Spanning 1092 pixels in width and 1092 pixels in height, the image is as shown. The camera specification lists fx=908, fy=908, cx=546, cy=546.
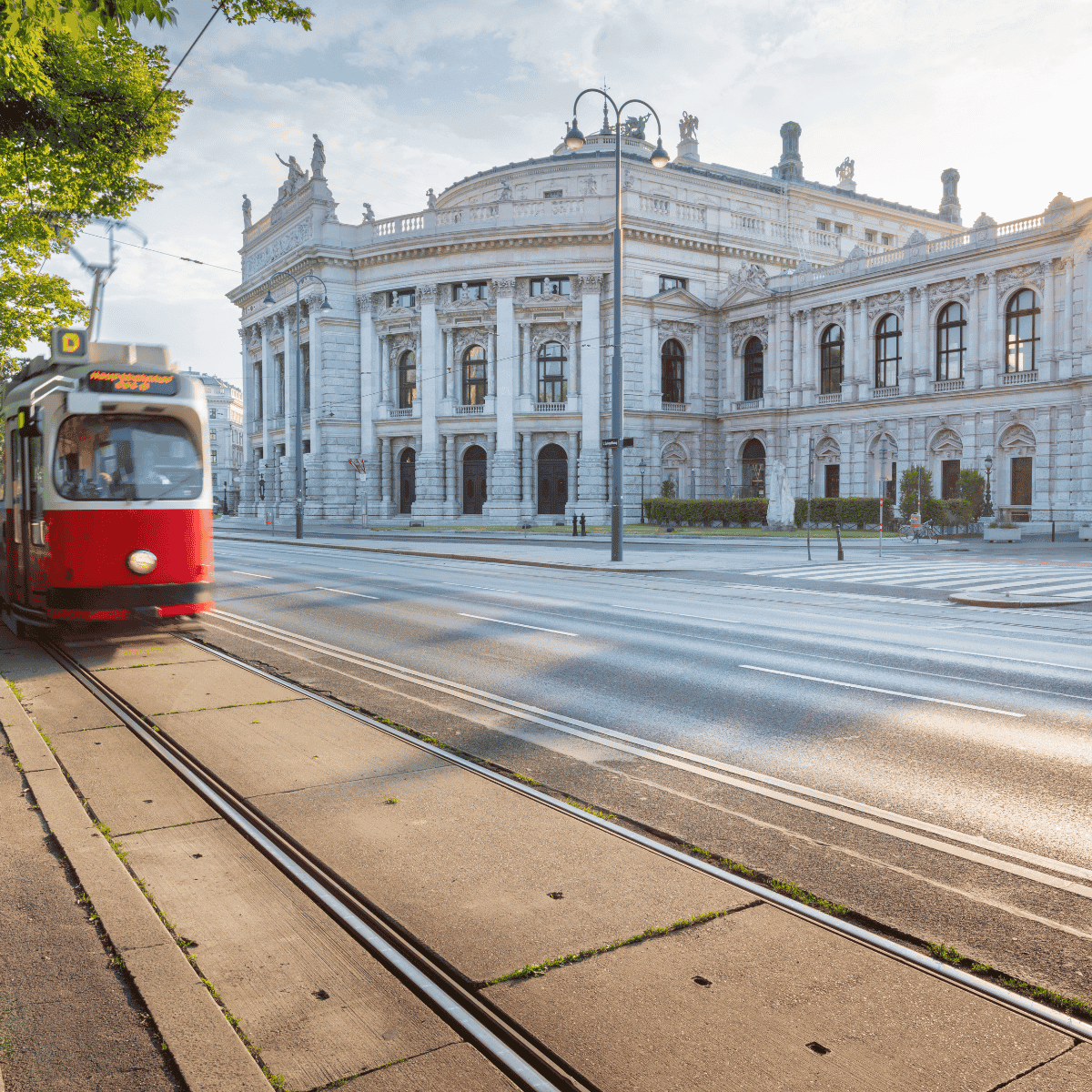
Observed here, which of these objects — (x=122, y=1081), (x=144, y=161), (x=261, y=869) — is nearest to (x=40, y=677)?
(x=261, y=869)

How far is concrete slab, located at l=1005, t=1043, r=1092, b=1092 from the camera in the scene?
9.33 feet

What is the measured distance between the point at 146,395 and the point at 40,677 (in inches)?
133

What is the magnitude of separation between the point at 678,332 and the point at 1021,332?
19964 millimetres

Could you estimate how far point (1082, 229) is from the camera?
130ft

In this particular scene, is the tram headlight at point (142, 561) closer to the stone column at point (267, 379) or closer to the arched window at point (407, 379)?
the arched window at point (407, 379)

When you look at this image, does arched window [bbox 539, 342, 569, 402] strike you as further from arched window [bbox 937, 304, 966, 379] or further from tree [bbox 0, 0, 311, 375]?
tree [bbox 0, 0, 311, 375]

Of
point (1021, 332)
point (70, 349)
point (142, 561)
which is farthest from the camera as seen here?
point (1021, 332)

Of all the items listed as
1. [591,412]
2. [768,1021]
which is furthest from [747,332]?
[768,1021]

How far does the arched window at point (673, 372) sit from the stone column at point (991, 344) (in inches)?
730

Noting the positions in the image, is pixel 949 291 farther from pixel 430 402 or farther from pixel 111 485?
pixel 111 485

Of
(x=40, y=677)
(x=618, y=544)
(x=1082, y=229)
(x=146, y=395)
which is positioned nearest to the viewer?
(x=40, y=677)

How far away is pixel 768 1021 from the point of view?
3.21 m

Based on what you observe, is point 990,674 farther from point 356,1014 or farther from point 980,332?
point 980,332

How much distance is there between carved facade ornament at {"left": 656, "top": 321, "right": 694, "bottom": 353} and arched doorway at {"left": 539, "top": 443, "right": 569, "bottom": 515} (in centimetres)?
935
